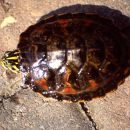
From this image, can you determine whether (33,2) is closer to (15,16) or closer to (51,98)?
(15,16)

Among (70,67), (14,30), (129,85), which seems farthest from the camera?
(14,30)

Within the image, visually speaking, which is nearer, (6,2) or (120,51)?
(120,51)

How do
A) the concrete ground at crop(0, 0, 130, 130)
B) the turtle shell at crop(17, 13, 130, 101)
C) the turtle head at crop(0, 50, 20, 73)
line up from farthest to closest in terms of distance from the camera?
the concrete ground at crop(0, 0, 130, 130), the turtle head at crop(0, 50, 20, 73), the turtle shell at crop(17, 13, 130, 101)

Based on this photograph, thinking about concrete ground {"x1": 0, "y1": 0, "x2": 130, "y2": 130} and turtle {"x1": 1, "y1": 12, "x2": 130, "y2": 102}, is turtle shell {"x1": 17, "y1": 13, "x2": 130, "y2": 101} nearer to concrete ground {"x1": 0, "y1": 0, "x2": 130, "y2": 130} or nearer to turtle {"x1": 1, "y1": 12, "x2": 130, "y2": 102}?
turtle {"x1": 1, "y1": 12, "x2": 130, "y2": 102}

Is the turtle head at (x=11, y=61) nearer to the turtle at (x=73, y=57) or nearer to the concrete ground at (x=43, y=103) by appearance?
the turtle at (x=73, y=57)

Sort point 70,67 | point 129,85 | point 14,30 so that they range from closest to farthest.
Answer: point 70,67 → point 129,85 → point 14,30

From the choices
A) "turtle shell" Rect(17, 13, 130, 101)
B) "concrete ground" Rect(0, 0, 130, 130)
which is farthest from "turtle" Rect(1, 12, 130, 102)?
"concrete ground" Rect(0, 0, 130, 130)

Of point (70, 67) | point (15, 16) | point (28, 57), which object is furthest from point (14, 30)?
point (70, 67)
